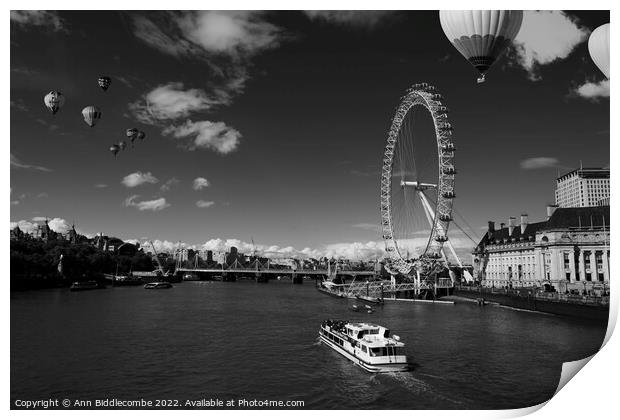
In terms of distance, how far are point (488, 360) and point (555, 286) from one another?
87.8 feet

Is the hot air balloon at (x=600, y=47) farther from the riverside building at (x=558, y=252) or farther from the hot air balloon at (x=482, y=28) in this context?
the riverside building at (x=558, y=252)

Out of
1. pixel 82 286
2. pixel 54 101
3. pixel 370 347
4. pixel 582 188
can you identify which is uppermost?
pixel 582 188

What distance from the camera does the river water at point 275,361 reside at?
13719 millimetres

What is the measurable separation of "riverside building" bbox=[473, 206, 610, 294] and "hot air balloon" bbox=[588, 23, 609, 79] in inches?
747

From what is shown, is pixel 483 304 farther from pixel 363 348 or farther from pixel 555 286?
pixel 363 348

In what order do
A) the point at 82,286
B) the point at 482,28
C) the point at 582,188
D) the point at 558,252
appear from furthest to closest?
the point at 82,286 < the point at 558,252 < the point at 582,188 < the point at 482,28

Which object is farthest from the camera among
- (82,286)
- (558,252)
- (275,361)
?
(82,286)

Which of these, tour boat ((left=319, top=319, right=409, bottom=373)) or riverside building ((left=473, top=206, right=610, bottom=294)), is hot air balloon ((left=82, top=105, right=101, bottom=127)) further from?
riverside building ((left=473, top=206, right=610, bottom=294))

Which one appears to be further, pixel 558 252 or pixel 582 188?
pixel 558 252

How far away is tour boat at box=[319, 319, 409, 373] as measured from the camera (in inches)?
638

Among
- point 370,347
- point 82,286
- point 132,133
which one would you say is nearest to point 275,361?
point 370,347

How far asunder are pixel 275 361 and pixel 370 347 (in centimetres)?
346

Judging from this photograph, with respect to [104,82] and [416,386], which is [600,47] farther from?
[104,82]

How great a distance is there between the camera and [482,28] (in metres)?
11.9
